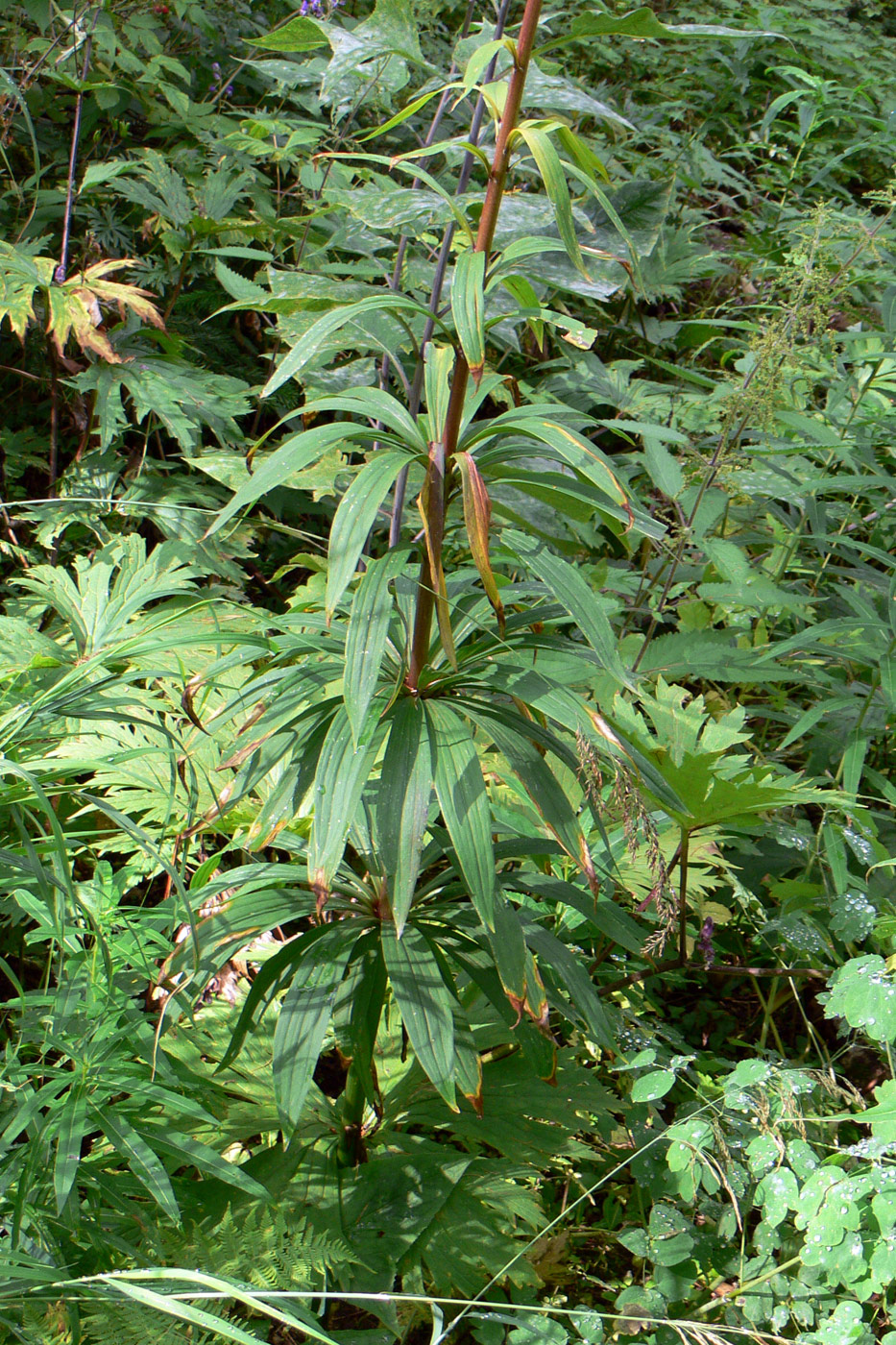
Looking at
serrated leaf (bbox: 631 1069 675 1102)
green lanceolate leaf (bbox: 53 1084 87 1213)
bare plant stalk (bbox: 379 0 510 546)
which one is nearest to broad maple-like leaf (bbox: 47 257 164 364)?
bare plant stalk (bbox: 379 0 510 546)

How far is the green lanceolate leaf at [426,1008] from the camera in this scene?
112 centimetres

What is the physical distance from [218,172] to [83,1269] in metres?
2.69

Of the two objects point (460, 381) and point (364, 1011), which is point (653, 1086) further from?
point (460, 381)

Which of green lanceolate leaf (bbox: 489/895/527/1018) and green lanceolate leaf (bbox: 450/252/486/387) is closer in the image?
green lanceolate leaf (bbox: 450/252/486/387)

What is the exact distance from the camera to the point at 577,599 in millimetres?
1105

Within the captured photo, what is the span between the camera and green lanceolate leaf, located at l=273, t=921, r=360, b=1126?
1144 millimetres

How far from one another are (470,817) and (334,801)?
16cm

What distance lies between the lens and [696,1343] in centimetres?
121

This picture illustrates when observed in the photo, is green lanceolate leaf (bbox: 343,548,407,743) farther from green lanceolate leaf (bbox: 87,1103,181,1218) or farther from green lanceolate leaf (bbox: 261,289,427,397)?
green lanceolate leaf (bbox: 87,1103,181,1218)

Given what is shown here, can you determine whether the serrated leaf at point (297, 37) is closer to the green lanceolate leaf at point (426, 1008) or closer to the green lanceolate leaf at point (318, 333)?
the green lanceolate leaf at point (318, 333)

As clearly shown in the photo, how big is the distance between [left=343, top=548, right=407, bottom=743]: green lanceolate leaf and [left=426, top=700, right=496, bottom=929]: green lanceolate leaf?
0.14 m

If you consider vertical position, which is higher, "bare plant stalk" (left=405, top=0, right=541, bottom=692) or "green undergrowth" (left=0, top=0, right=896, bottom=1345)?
"bare plant stalk" (left=405, top=0, right=541, bottom=692)

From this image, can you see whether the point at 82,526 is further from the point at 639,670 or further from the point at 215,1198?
the point at 215,1198

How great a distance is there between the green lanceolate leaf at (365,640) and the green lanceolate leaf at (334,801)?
0.18ft
